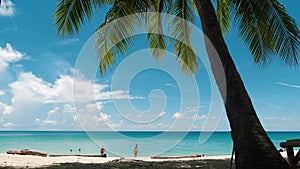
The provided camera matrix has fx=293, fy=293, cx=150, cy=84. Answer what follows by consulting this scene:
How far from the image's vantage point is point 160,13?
30.1ft

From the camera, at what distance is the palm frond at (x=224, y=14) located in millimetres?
9095

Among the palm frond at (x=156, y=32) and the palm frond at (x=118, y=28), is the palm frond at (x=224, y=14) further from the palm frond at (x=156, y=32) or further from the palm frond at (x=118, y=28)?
the palm frond at (x=118, y=28)

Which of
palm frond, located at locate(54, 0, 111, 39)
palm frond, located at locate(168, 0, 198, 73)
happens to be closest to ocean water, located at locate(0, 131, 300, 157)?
palm frond, located at locate(168, 0, 198, 73)

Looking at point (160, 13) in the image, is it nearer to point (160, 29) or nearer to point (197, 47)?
point (160, 29)

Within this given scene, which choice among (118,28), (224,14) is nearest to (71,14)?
(118,28)

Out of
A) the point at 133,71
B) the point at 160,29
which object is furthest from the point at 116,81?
the point at 160,29

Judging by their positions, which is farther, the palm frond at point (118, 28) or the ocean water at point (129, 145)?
the ocean water at point (129, 145)

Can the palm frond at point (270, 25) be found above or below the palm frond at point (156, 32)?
below

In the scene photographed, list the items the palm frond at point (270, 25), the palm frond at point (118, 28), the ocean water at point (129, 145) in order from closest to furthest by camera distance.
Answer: the palm frond at point (270, 25) → the palm frond at point (118, 28) → the ocean water at point (129, 145)

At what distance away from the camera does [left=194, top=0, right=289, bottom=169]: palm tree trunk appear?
381 cm

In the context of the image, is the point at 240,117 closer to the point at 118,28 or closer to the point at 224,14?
the point at 118,28

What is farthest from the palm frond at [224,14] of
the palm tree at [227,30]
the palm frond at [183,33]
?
the palm frond at [183,33]

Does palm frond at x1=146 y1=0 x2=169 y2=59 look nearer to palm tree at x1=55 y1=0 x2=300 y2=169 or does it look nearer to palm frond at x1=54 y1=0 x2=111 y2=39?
palm tree at x1=55 y1=0 x2=300 y2=169

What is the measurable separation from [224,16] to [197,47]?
137cm
